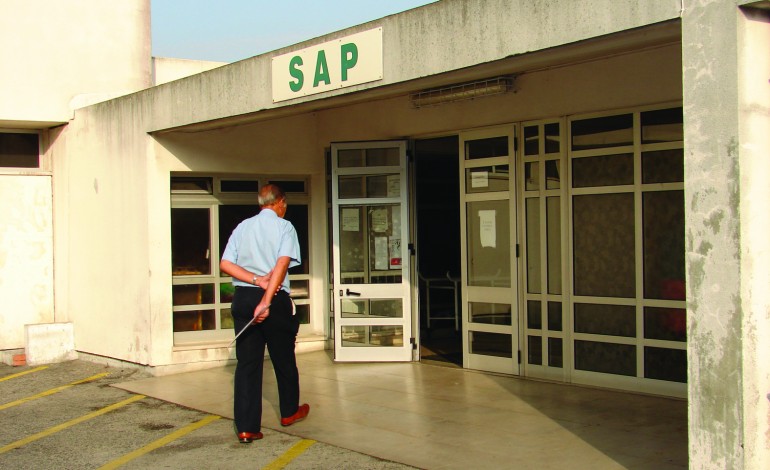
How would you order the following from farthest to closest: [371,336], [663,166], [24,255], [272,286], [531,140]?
[24,255]
[371,336]
[531,140]
[663,166]
[272,286]

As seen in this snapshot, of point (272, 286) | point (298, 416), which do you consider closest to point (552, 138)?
point (272, 286)

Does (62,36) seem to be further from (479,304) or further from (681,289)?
(681,289)

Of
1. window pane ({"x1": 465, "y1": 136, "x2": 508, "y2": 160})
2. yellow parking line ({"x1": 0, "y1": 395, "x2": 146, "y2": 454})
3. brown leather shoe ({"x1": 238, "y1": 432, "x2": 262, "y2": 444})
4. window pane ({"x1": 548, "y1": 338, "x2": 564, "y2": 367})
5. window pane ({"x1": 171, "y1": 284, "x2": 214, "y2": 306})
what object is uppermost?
window pane ({"x1": 465, "y1": 136, "x2": 508, "y2": 160})

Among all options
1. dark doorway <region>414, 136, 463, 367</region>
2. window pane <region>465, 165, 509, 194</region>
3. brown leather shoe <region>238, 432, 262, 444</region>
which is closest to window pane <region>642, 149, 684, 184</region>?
window pane <region>465, 165, 509, 194</region>

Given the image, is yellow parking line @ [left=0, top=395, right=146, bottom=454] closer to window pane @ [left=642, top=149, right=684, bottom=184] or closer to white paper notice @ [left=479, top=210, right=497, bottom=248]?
white paper notice @ [left=479, top=210, right=497, bottom=248]

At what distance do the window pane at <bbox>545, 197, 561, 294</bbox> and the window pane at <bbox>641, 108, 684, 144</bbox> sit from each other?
3.78 ft

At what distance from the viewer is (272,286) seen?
673 centimetres

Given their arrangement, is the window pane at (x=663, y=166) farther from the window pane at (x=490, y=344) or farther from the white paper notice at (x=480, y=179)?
the window pane at (x=490, y=344)

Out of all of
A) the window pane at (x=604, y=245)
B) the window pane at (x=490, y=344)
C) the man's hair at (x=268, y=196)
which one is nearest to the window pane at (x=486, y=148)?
the window pane at (x=604, y=245)

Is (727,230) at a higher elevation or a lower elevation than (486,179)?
lower

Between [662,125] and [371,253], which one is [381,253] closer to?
[371,253]

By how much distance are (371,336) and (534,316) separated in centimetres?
221

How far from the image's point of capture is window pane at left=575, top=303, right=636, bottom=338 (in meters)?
8.12

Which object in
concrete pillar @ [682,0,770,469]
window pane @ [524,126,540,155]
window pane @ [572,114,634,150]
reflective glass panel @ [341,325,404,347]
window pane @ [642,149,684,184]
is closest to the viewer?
concrete pillar @ [682,0,770,469]
